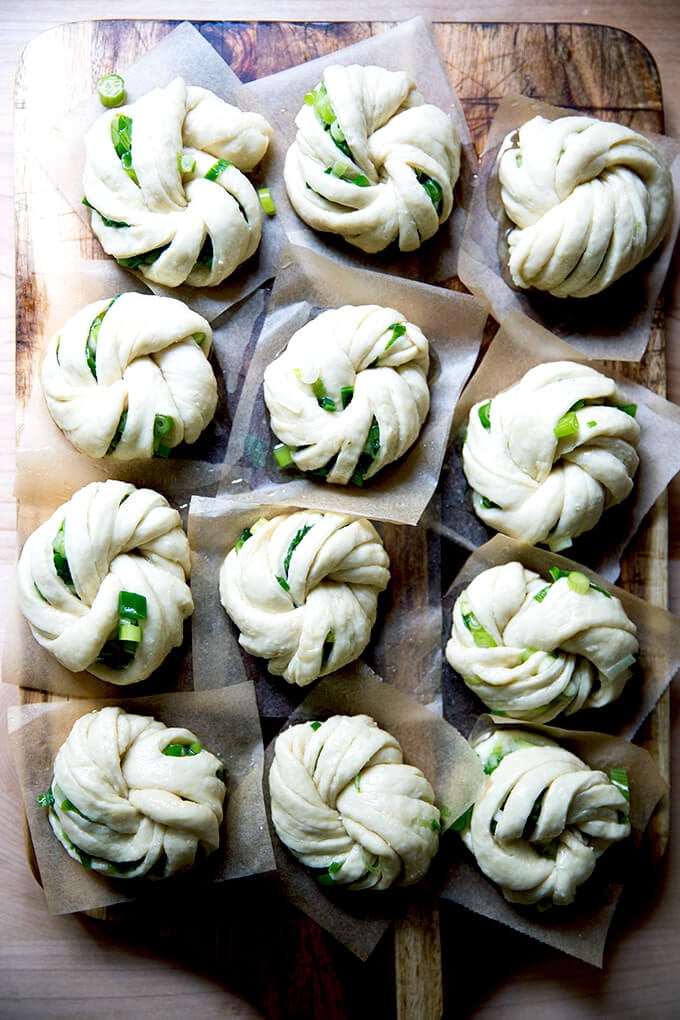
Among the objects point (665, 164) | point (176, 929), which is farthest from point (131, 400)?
point (665, 164)

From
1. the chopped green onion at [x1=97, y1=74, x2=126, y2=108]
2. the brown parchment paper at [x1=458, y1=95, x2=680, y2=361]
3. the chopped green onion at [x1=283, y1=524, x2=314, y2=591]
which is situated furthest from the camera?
the brown parchment paper at [x1=458, y1=95, x2=680, y2=361]

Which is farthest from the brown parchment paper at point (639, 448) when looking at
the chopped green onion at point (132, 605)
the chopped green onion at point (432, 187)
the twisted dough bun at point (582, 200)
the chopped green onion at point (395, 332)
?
the chopped green onion at point (132, 605)

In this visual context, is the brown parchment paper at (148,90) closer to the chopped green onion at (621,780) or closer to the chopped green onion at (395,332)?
the chopped green onion at (395,332)

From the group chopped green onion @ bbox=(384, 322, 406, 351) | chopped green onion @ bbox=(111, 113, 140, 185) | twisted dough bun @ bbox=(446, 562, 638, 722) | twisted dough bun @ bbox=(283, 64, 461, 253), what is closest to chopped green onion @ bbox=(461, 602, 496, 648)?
twisted dough bun @ bbox=(446, 562, 638, 722)

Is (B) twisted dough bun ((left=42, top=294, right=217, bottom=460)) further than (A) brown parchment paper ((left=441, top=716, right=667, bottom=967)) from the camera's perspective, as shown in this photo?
No

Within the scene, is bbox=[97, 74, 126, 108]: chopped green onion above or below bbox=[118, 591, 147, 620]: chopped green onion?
above

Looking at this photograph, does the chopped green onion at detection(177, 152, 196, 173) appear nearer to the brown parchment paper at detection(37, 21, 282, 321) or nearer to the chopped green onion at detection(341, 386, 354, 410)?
the brown parchment paper at detection(37, 21, 282, 321)

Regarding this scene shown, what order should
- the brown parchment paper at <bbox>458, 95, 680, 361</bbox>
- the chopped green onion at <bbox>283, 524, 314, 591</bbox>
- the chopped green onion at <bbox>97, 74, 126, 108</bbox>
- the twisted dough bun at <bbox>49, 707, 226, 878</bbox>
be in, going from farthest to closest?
the brown parchment paper at <bbox>458, 95, 680, 361</bbox> → the chopped green onion at <bbox>97, 74, 126, 108</bbox> → the chopped green onion at <bbox>283, 524, 314, 591</bbox> → the twisted dough bun at <bbox>49, 707, 226, 878</bbox>
